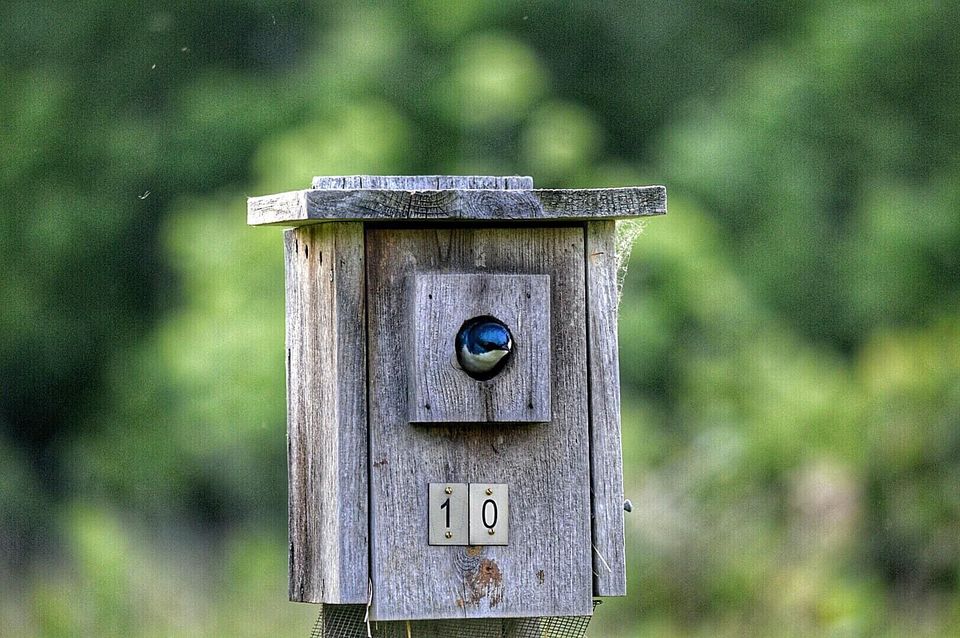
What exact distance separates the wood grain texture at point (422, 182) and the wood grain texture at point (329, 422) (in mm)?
89

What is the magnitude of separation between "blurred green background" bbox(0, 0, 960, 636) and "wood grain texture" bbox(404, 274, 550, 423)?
3.48m

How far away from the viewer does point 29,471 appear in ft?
43.7

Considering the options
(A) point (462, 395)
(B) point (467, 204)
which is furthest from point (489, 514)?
(B) point (467, 204)

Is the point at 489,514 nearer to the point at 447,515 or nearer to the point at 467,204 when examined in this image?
the point at 447,515

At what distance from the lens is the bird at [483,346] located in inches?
116

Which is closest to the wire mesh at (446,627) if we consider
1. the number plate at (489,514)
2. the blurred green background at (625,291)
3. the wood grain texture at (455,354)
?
the number plate at (489,514)

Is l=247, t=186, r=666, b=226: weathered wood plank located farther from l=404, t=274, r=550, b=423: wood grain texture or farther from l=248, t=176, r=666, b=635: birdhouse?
l=404, t=274, r=550, b=423: wood grain texture

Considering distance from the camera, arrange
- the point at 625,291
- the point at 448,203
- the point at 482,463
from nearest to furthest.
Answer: the point at 448,203
the point at 482,463
the point at 625,291

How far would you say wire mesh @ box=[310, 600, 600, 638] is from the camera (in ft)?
10.0

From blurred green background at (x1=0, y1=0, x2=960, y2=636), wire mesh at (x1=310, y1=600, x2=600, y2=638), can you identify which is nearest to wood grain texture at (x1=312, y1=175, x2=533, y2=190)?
wire mesh at (x1=310, y1=600, x2=600, y2=638)

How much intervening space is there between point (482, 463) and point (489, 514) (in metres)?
0.10

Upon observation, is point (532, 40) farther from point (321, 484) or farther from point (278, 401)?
point (321, 484)

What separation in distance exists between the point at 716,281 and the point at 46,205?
694 cm

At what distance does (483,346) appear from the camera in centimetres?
295
